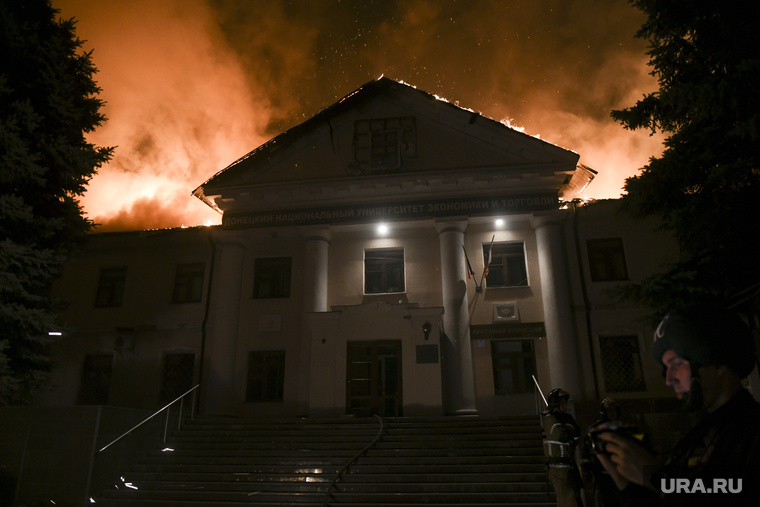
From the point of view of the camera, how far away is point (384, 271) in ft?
62.8

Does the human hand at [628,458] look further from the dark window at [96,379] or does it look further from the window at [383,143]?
the dark window at [96,379]

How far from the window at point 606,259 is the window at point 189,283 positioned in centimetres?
1430

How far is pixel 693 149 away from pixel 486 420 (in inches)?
324

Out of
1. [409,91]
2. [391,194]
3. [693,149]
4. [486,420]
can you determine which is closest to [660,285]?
[693,149]

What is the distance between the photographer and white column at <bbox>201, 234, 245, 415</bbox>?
17.6 meters

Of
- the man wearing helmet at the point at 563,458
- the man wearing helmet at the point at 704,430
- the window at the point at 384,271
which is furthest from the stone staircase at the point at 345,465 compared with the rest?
the man wearing helmet at the point at 704,430

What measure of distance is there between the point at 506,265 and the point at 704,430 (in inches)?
667

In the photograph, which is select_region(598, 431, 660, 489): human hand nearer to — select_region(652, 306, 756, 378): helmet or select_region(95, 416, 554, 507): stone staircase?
select_region(652, 306, 756, 378): helmet

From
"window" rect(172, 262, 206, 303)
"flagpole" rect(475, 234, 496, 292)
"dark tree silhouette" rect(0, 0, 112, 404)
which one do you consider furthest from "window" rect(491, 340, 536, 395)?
"dark tree silhouette" rect(0, 0, 112, 404)

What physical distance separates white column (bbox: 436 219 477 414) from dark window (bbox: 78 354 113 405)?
12586 millimetres

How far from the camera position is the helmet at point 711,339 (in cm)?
205

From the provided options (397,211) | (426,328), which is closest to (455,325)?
(426,328)

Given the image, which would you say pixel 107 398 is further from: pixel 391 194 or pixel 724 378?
pixel 724 378

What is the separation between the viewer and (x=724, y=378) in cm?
209
